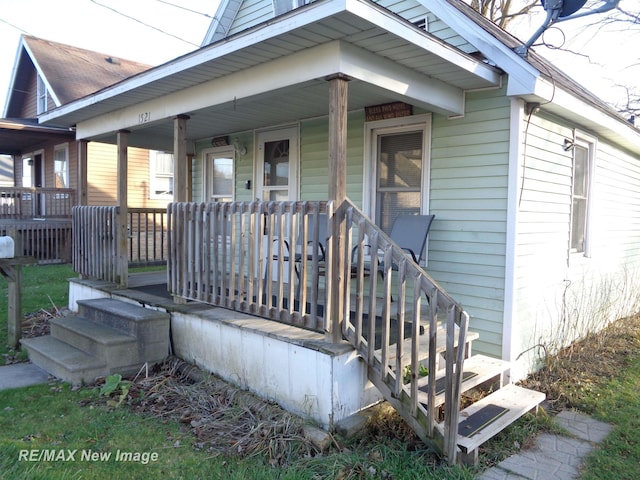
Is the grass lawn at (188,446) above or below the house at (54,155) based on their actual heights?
below

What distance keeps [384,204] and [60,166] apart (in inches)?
518

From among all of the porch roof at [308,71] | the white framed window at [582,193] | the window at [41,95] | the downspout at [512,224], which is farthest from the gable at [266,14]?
the window at [41,95]

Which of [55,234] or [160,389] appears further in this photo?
[55,234]

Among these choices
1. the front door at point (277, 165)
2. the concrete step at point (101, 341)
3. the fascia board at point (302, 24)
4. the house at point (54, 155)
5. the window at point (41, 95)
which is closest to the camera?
the fascia board at point (302, 24)

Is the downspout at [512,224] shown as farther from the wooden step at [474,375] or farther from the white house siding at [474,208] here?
the wooden step at [474,375]

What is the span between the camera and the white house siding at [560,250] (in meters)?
4.55

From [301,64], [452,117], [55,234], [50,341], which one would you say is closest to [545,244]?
[452,117]

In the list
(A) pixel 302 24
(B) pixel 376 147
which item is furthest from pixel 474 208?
(A) pixel 302 24

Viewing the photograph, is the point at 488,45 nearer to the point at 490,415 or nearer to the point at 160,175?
the point at 490,415

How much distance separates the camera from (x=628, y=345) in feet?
18.9

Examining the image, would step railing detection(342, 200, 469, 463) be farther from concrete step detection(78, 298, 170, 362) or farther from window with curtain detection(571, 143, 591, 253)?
window with curtain detection(571, 143, 591, 253)

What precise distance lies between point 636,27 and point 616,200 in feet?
22.1

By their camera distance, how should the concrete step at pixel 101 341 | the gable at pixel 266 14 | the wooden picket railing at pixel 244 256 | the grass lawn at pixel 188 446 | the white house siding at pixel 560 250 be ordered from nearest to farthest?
the grass lawn at pixel 188 446 → the wooden picket railing at pixel 244 256 → the concrete step at pixel 101 341 → the white house siding at pixel 560 250 → the gable at pixel 266 14

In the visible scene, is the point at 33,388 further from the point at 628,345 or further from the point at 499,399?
the point at 628,345
